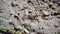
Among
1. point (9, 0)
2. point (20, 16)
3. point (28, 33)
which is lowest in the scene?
point (28, 33)

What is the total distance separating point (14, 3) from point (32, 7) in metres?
0.56

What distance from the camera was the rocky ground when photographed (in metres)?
4.31

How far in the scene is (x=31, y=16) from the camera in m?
4.70

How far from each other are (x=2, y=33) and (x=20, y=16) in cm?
83

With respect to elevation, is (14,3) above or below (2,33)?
above

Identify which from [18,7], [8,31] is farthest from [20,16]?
[8,31]

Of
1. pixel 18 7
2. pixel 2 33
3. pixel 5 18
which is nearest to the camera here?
pixel 2 33

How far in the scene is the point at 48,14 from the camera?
16.3 ft

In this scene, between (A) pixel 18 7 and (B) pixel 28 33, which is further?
(A) pixel 18 7

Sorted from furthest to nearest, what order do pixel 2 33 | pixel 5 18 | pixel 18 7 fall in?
pixel 18 7 → pixel 5 18 → pixel 2 33

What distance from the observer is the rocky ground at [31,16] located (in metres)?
4.31

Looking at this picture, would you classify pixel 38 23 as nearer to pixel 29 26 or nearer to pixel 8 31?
pixel 29 26

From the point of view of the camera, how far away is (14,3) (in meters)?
4.88

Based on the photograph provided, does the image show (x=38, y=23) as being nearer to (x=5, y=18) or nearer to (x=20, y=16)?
(x=20, y=16)
